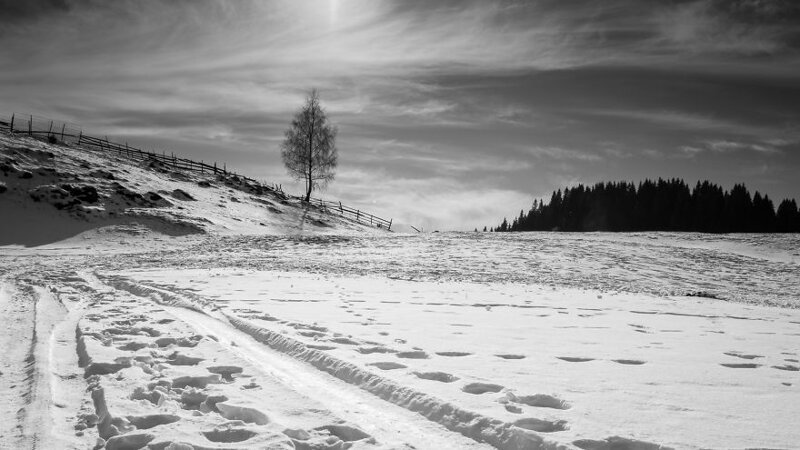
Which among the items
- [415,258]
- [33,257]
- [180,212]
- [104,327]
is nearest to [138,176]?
[180,212]

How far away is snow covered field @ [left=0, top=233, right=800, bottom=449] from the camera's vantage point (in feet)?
11.8

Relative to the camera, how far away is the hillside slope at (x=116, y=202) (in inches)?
1196


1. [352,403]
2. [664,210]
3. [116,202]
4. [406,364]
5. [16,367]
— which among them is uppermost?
[664,210]

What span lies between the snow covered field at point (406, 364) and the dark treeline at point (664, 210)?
92.8 metres

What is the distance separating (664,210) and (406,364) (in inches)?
4408

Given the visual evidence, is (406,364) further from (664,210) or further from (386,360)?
(664,210)

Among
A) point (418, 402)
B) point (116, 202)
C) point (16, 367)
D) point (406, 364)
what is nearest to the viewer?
point (418, 402)

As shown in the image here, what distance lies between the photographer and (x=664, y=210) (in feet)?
334

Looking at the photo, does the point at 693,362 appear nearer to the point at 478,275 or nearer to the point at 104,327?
the point at 104,327

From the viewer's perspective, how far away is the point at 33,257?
20.9 m

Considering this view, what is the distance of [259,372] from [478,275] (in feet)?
42.1

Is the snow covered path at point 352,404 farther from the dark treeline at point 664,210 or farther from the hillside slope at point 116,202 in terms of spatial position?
the dark treeline at point 664,210

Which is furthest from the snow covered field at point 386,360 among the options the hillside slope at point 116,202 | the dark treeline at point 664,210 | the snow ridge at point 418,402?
the dark treeline at point 664,210

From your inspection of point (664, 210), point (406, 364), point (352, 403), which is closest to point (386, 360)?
point (406, 364)
